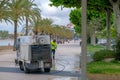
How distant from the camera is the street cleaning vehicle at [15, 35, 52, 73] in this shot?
2198 cm

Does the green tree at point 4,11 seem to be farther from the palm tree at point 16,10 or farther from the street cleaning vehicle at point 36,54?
the street cleaning vehicle at point 36,54

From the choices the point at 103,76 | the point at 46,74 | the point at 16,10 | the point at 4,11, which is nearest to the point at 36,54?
the point at 46,74

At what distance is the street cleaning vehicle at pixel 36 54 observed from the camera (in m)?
22.0

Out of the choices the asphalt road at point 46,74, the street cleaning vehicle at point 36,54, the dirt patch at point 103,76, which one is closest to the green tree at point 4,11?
the asphalt road at point 46,74

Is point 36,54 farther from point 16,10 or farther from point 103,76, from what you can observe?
point 16,10

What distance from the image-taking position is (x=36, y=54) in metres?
22.2

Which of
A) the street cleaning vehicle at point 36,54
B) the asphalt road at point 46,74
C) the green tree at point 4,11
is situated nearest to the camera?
the asphalt road at point 46,74

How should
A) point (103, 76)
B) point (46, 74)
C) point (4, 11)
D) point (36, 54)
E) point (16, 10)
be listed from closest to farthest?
point (103, 76) < point (46, 74) < point (36, 54) < point (4, 11) < point (16, 10)

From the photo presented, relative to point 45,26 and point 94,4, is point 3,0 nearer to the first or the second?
point 94,4

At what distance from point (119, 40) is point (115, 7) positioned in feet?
A: 7.51

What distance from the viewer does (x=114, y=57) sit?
75.1 feet

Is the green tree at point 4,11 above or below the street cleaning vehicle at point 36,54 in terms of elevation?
above

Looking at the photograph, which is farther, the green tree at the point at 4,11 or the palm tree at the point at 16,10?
the palm tree at the point at 16,10

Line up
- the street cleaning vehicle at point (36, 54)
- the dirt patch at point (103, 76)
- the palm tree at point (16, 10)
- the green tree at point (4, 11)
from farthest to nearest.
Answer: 1. the palm tree at point (16, 10)
2. the green tree at point (4, 11)
3. the street cleaning vehicle at point (36, 54)
4. the dirt patch at point (103, 76)
